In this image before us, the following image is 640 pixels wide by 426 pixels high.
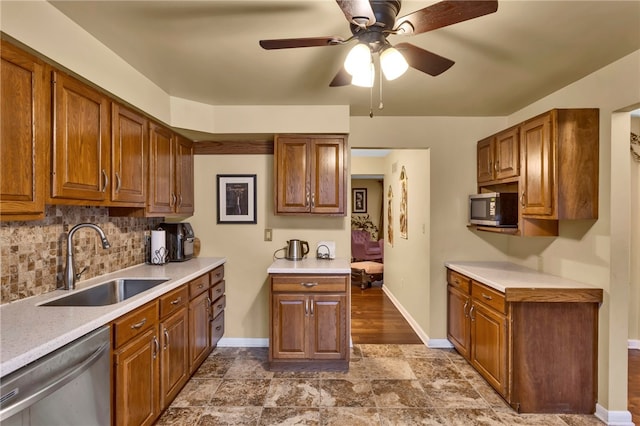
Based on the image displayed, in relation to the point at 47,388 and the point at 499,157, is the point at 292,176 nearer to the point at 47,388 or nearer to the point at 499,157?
the point at 499,157

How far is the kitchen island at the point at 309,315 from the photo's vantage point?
274 centimetres

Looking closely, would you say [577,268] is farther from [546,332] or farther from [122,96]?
[122,96]

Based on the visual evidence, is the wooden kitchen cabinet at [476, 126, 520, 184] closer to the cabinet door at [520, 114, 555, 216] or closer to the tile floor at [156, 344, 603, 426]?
the cabinet door at [520, 114, 555, 216]

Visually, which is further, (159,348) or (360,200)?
(360,200)

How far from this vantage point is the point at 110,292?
7.31 feet

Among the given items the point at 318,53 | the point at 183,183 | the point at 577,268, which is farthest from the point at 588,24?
the point at 183,183

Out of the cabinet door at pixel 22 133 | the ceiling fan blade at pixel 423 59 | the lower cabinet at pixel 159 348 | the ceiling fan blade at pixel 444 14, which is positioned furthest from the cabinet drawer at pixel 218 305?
the ceiling fan blade at pixel 444 14

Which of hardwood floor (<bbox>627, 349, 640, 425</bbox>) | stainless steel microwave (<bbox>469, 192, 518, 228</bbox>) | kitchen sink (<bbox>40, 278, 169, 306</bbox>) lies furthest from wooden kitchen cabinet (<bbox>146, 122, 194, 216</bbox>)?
hardwood floor (<bbox>627, 349, 640, 425</bbox>)

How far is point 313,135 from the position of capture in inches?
119

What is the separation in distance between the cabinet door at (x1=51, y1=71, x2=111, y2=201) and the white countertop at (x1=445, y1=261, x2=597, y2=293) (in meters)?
2.76

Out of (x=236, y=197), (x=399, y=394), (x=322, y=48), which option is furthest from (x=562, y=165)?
(x=236, y=197)

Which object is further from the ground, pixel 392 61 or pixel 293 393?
pixel 392 61

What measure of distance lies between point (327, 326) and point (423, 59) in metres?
2.12

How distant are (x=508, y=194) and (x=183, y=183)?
2947 mm
